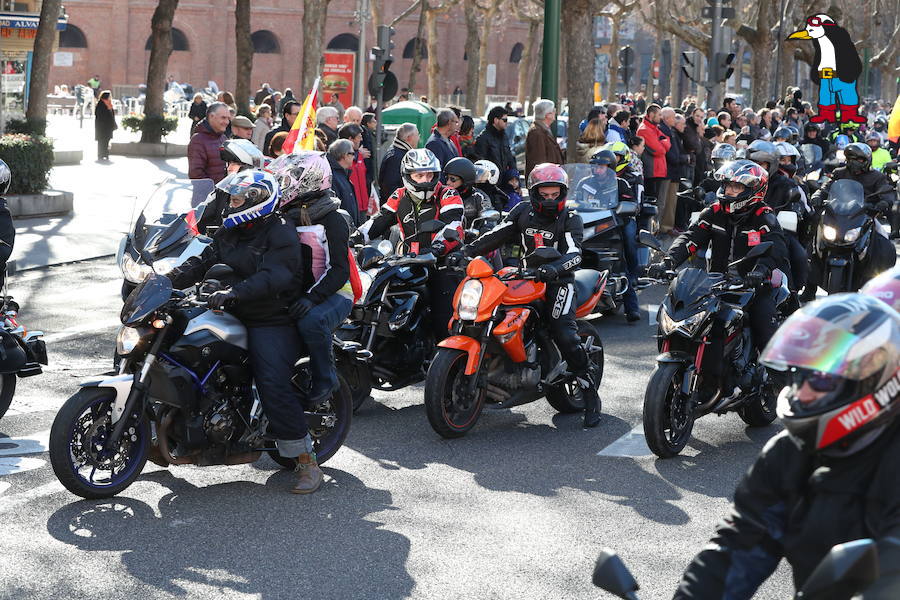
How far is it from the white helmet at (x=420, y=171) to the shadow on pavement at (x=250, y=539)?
10.4 feet

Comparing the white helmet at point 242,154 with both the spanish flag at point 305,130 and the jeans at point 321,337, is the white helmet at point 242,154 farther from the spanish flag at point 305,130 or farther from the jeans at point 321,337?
the jeans at point 321,337

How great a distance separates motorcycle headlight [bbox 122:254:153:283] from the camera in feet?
30.5

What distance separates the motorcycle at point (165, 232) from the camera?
9.05 m

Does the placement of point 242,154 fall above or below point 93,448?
above

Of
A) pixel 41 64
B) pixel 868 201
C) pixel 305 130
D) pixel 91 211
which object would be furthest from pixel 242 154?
pixel 41 64

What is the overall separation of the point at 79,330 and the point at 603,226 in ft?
15.1

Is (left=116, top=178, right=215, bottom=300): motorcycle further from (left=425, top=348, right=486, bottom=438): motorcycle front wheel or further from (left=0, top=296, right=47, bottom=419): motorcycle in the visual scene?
(left=425, top=348, right=486, bottom=438): motorcycle front wheel

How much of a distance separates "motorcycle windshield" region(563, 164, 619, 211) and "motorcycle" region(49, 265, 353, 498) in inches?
257

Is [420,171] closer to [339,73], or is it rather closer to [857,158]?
[857,158]

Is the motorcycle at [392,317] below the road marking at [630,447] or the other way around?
the other way around

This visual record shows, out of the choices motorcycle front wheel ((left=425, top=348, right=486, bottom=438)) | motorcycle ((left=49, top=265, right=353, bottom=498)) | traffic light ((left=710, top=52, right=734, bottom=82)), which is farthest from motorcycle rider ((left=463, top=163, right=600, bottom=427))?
traffic light ((left=710, top=52, right=734, bottom=82))

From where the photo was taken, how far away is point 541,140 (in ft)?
58.5

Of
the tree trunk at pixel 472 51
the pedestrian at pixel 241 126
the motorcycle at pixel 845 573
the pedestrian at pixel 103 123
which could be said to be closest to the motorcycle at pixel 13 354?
the pedestrian at pixel 241 126

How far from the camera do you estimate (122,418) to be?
6684mm
